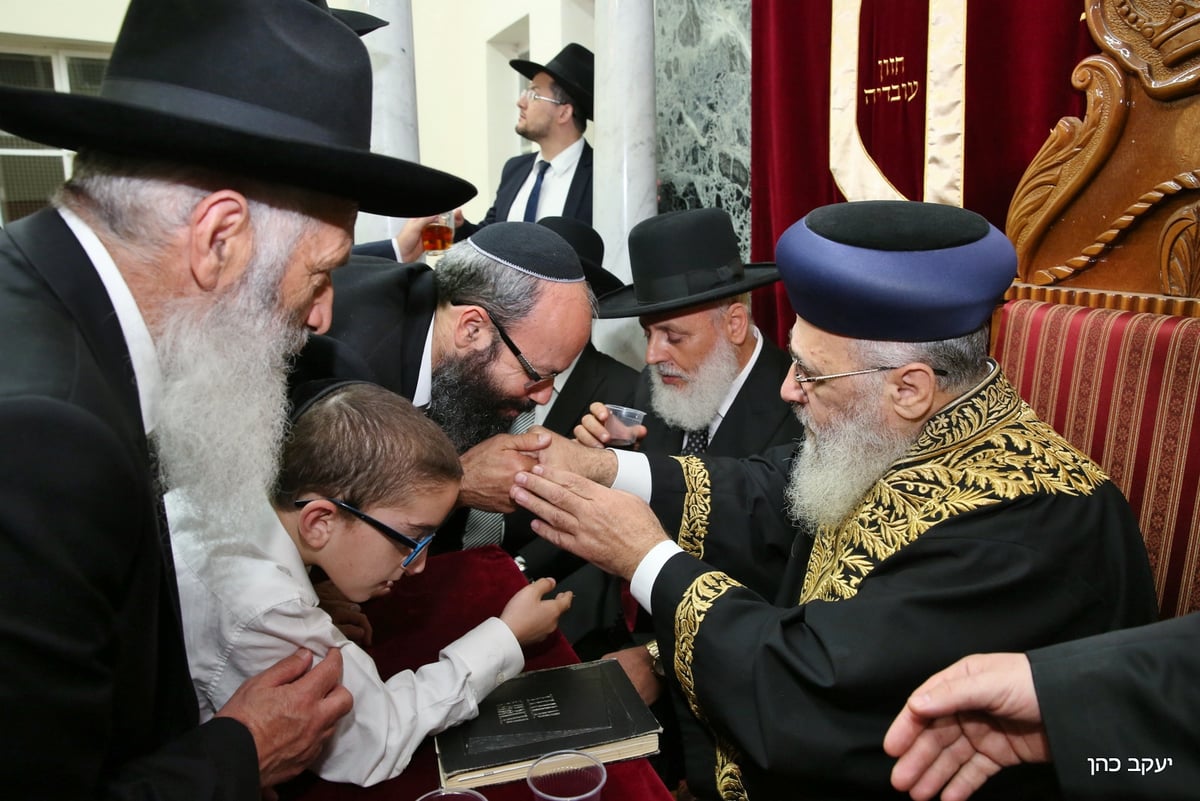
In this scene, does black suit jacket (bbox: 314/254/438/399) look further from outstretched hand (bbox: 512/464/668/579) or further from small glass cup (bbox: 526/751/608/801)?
small glass cup (bbox: 526/751/608/801)

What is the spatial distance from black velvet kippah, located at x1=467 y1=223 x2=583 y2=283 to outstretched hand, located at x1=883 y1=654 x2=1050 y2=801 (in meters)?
1.86

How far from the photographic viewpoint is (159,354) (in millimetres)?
1364

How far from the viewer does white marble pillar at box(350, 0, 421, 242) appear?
17.0 feet

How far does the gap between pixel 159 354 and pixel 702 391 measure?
238 cm

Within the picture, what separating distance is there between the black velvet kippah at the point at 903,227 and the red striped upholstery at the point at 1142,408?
2.52 ft

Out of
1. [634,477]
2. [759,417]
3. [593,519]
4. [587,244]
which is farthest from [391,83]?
[593,519]

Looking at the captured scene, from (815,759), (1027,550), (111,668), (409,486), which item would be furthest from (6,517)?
(1027,550)

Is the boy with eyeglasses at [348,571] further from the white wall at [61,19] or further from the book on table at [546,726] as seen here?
the white wall at [61,19]

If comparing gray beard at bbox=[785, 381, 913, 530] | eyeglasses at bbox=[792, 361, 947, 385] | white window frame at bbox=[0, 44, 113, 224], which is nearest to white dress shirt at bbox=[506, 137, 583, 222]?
eyeglasses at bbox=[792, 361, 947, 385]

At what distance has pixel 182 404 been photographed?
1.41 meters

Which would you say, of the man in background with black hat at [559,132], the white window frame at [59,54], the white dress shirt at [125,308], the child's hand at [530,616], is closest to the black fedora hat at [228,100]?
the white dress shirt at [125,308]

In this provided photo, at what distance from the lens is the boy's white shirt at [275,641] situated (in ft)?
5.08

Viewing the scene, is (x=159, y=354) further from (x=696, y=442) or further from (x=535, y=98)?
(x=535, y=98)

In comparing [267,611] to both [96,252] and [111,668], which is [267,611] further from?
[96,252]
